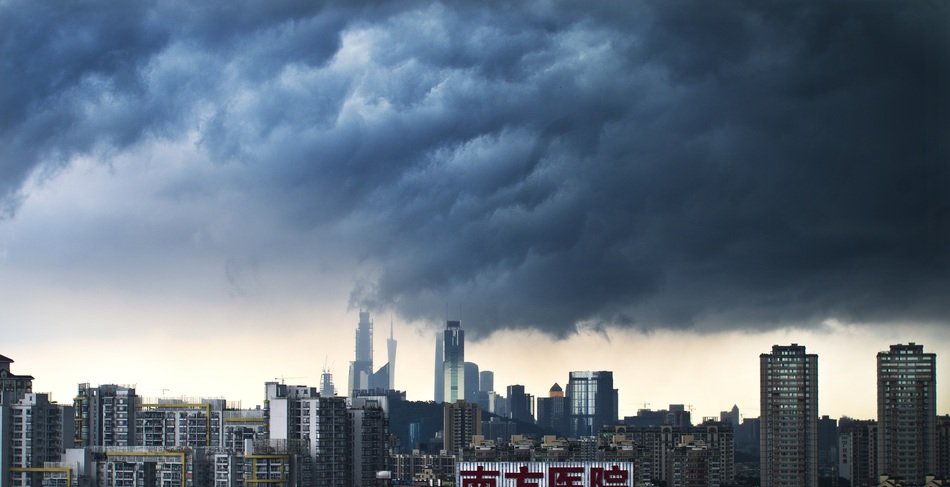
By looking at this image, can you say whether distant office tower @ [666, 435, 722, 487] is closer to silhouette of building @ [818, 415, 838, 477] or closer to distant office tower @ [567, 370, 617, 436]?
silhouette of building @ [818, 415, 838, 477]

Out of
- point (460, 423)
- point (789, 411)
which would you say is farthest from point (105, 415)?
point (460, 423)

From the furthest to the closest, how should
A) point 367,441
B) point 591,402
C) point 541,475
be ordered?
1. point 591,402
2. point 367,441
3. point 541,475

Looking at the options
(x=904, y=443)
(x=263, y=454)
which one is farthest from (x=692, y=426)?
(x=263, y=454)

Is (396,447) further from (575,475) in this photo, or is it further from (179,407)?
(575,475)

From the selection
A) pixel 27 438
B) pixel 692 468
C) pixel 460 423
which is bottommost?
pixel 692 468

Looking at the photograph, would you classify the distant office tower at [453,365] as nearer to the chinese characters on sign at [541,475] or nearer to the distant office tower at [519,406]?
the distant office tower at [519,406]

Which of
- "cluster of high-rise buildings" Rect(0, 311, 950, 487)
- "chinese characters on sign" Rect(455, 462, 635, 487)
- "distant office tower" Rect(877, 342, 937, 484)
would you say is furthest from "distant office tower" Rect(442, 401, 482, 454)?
"chinese characters on sign" Rect(455, 462, 635, 487)

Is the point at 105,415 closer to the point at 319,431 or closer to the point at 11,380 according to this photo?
the point at 11,380
